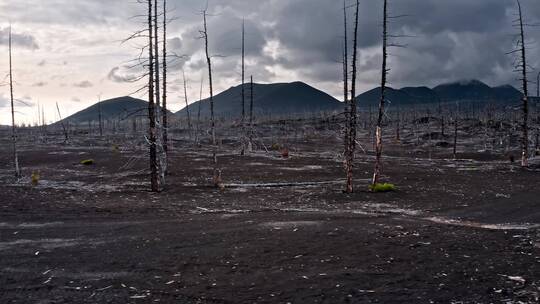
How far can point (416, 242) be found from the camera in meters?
14.2

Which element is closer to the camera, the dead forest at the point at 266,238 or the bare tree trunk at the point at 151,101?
the dead forest at the point at 266,238

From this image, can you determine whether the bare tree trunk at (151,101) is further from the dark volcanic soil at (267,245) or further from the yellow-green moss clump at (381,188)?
the yellow-green moss clump at (381,188)

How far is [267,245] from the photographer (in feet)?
45.6

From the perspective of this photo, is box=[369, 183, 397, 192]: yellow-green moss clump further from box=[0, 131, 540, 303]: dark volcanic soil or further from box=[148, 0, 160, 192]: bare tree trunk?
box=[148, 0, 160, 192]: bare tree trunk

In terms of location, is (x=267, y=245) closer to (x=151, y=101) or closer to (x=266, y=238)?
(x=266, y=238)

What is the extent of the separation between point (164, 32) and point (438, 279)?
26.4 meters

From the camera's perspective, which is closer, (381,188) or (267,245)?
(267,245)

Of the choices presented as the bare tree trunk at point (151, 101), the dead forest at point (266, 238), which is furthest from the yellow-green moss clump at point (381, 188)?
the bare tree trunk at point (151, 101)

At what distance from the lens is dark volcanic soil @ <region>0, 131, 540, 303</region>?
9953 millimetres

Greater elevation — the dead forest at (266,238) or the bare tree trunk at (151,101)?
the bare tree trunk at (151,101)

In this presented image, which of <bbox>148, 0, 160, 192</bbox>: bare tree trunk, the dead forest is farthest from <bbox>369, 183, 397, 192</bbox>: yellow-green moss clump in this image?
<bbox>148, 0, 160, 192</bbox>: bare tree trunk

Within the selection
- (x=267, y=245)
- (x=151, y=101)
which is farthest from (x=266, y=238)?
(x=151, y=101)

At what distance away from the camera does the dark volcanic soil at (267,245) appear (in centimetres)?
995

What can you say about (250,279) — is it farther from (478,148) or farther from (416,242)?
(478,148)
